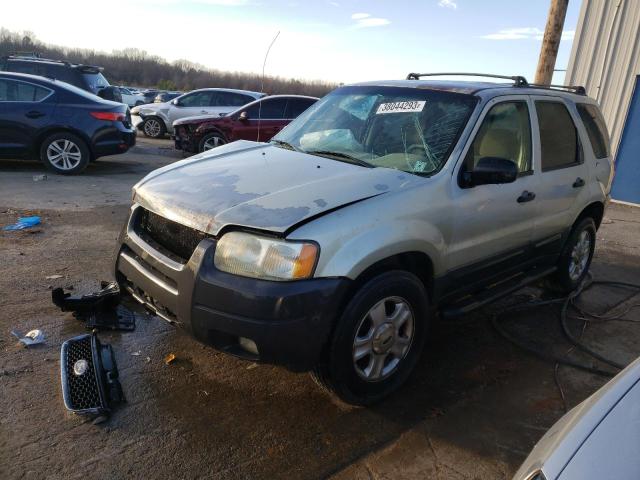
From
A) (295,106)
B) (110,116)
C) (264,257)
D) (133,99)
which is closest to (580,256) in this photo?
(264,257)

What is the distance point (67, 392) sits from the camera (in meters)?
2.85

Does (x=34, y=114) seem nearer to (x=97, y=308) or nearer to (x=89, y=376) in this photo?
(x=97, y=308)

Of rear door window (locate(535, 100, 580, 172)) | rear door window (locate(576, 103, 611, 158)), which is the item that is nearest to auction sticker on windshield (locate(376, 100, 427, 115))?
rear door window (locate(535, 100, 580, 172))

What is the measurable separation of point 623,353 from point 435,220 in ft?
6.83

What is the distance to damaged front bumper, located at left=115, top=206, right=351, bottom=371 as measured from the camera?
2463 mm

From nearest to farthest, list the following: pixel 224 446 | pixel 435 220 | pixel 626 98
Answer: pixel 224 446 → pixel 435 220 → pixel 626 98

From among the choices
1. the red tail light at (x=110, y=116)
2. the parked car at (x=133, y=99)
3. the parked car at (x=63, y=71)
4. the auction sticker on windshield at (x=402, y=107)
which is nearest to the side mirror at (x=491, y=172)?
the auction sticker on windshield at (x=402, y=107)

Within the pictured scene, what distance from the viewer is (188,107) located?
1471cm

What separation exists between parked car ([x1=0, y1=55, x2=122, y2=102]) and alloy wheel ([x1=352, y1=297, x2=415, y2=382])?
11613 mm

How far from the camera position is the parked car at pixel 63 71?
11.5 m

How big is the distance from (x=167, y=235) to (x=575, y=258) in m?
3.93

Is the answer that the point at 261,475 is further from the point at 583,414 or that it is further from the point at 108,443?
the point at 583,414

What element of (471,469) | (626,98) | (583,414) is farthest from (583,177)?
(626,98)

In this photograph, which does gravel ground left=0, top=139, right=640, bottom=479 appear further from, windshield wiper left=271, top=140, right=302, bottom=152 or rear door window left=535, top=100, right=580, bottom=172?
windshield wiper left=271, top=140, right=302, bottom=152
